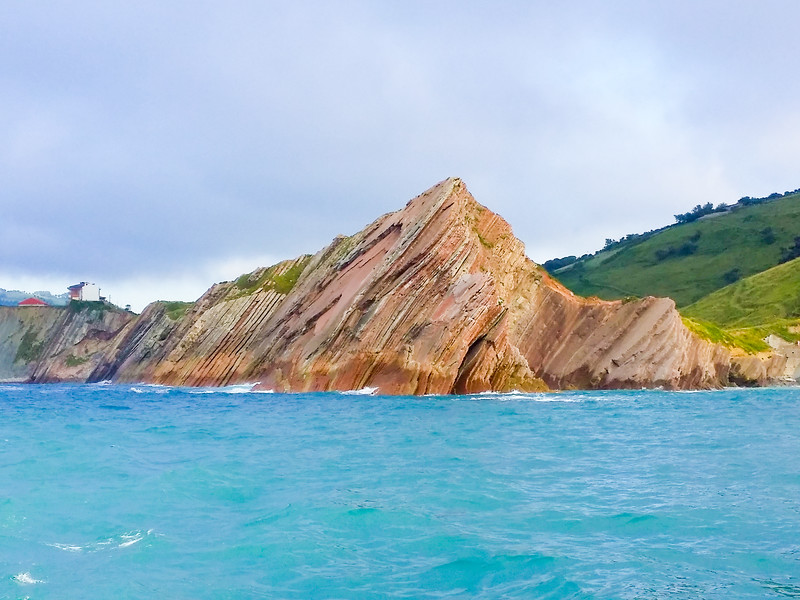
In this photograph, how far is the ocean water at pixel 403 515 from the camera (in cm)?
966

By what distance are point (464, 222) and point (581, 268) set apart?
12697 cm

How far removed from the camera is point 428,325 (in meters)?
51.3

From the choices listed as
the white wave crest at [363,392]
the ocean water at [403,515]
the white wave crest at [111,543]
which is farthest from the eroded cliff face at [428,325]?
the white wave crest at [111,543]

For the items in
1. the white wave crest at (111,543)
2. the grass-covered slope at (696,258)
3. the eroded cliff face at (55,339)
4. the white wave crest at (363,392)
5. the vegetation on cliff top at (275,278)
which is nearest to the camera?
the white wave crest at (111,543)

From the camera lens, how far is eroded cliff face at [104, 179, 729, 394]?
52.2 m

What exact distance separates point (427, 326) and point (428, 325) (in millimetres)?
99

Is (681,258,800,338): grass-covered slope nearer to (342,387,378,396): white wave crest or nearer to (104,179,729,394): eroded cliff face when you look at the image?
(104,179,729,394): eroded cliff face

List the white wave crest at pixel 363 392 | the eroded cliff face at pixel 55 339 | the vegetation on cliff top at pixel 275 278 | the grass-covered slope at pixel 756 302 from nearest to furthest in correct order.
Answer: the white wave crest at pixel 363 392
the vegetation on cliff top at pixel 275 278
the grass-covered slope at pixel 756 302
the eroded cliff face at pixel 55 339

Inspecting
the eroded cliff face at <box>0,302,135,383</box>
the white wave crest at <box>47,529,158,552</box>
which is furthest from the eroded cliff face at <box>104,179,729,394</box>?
the white wave crest at <box>47,529,158,552</box>

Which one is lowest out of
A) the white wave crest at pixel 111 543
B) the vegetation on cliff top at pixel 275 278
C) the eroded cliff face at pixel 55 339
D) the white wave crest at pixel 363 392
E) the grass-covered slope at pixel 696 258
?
the white wave crest at pixel 111 543

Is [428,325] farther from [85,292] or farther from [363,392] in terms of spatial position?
[85,292]

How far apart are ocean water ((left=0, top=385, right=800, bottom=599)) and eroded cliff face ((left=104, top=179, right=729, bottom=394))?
26412 mm

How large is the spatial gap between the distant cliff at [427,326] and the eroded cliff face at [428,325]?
0.37 feet

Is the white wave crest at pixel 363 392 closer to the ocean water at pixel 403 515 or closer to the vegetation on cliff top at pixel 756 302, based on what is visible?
the ocean water at pixel 403 515
